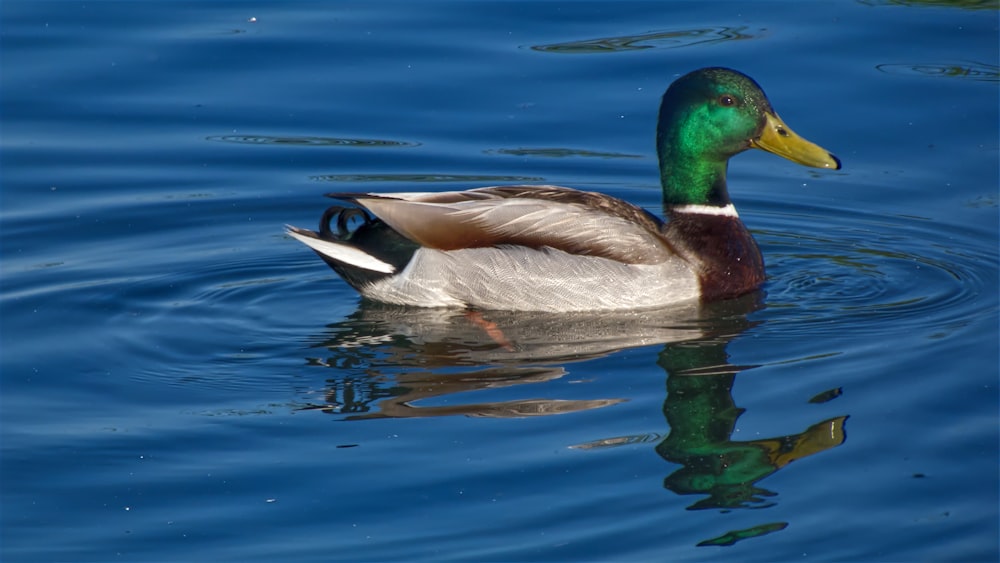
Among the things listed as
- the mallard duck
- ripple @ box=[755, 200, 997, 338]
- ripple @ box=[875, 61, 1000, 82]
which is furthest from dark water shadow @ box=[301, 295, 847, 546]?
ripple @ box=[875, 61, 1000, 82]

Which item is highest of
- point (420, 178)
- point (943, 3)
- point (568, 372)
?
point (943, 3)

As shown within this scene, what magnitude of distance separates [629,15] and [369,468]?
7.92 m

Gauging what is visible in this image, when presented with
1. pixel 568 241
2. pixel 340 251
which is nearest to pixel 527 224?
pixel 568 241

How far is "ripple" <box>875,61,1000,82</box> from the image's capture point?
40.0ft

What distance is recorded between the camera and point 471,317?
8.73m

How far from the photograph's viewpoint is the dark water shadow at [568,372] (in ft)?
21.7

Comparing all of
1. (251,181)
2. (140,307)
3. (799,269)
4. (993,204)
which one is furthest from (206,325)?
(993,204)

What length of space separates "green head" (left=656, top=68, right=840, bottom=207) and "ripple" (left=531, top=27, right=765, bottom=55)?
3902 mm

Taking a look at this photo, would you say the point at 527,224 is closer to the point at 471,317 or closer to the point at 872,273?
the point at 471,317

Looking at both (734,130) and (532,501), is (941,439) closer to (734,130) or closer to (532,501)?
(532,501)

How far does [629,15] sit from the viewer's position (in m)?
13.6

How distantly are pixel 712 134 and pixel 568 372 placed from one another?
6.73 feet

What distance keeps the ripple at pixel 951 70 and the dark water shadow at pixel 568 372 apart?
425cm

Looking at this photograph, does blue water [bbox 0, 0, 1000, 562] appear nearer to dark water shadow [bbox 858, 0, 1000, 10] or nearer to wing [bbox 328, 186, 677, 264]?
dark water shadow [bbox 858, 0, 1000, 10]
